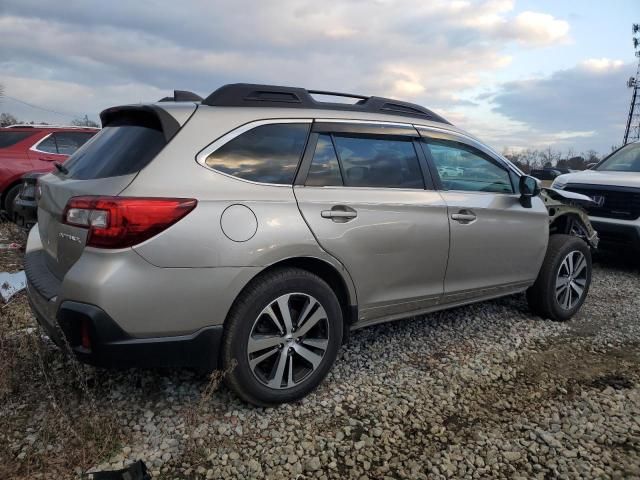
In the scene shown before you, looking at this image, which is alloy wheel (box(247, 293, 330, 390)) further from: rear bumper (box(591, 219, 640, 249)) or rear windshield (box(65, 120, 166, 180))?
rear bumper (box(591, 219, 640, 249))

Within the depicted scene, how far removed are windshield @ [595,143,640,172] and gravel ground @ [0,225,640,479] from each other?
4.47 m

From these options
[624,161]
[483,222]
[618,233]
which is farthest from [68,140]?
[624,161]

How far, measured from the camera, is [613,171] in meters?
7.28

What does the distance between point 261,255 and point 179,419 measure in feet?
3.40

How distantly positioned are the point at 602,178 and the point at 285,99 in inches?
226

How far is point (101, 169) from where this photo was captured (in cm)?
265

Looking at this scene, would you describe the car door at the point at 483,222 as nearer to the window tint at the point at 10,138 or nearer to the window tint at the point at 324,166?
the window tint at the point at 324,166

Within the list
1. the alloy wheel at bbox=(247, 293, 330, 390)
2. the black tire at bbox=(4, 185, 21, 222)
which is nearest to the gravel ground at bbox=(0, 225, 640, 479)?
the alloy wheel at bbox=(247, 293, 330, 390)

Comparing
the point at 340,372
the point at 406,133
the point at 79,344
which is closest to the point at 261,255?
the point at 79,344

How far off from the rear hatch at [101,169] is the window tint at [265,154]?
0.30 m

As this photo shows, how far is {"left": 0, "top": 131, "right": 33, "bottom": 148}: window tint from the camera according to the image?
7625 mm

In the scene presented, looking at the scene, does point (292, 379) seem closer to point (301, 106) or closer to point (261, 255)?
point (261, 255)

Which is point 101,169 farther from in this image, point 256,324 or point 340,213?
point 340,213

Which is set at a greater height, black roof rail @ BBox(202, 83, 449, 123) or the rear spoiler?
black roof rail @ BBox(202, 83, 449, 123)
